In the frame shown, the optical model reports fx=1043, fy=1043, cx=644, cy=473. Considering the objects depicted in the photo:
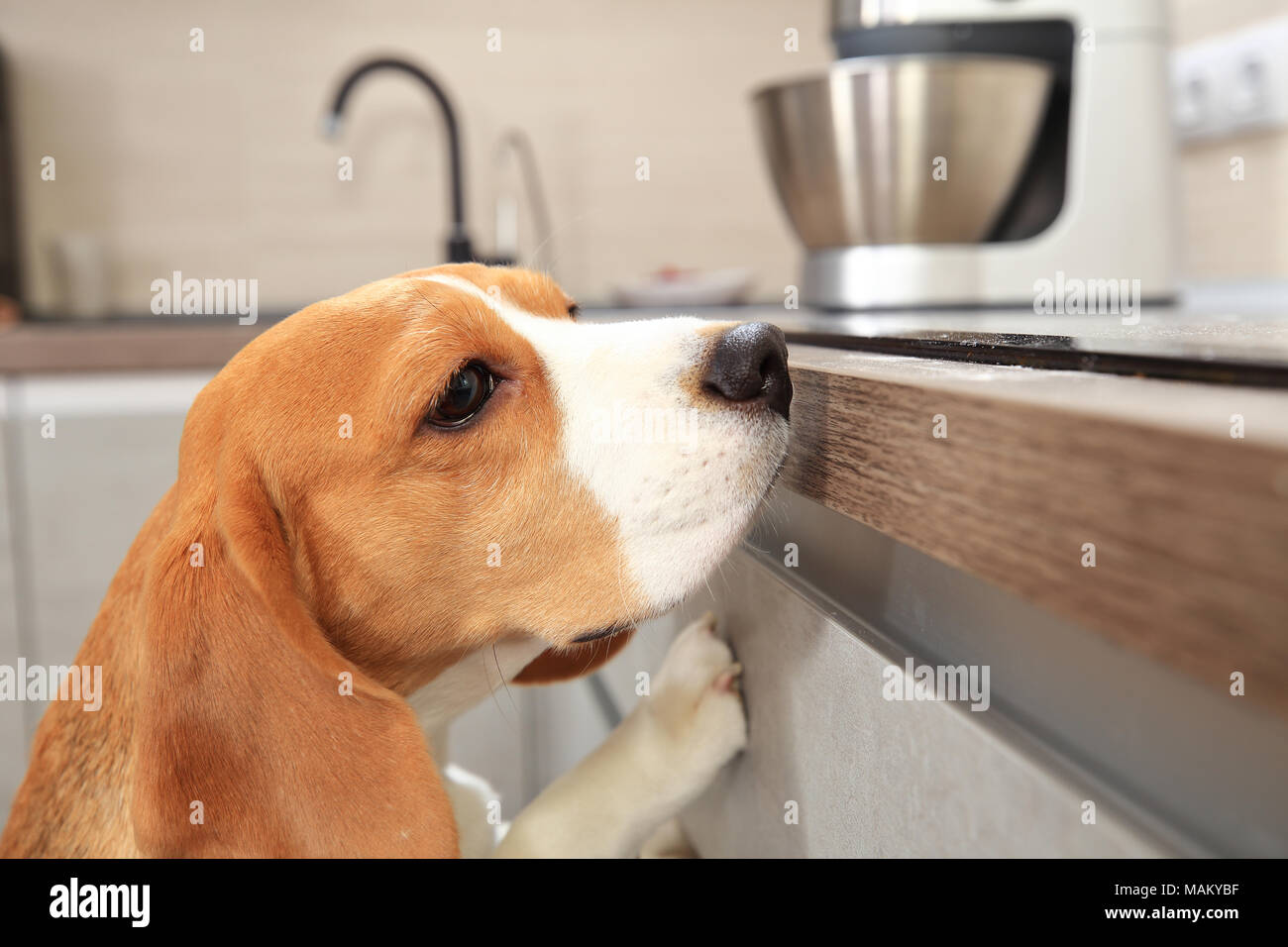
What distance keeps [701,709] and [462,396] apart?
276 mm

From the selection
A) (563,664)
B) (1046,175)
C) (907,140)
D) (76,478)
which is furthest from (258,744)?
(76,478)

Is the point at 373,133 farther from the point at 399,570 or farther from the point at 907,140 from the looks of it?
the point at 399,570

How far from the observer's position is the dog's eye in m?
0.71

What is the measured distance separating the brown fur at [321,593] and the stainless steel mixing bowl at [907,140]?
0.66 metres

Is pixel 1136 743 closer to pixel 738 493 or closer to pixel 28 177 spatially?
pixel 738 493

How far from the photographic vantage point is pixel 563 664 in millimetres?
927

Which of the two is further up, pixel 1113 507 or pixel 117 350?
pixel 117 350

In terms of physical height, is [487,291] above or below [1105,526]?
above

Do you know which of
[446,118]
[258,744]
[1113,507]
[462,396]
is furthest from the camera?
[446,118]

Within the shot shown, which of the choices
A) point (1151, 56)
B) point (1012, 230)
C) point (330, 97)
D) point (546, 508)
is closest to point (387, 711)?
point (546, 508)

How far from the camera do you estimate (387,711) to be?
2.09 feet

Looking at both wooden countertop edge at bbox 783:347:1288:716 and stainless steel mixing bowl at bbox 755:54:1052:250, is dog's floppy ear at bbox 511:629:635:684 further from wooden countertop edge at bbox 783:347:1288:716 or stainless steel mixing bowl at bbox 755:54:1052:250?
stainless steel mixing bowl at bbox 755:54:1052:250

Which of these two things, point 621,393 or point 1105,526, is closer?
point 1105,526
